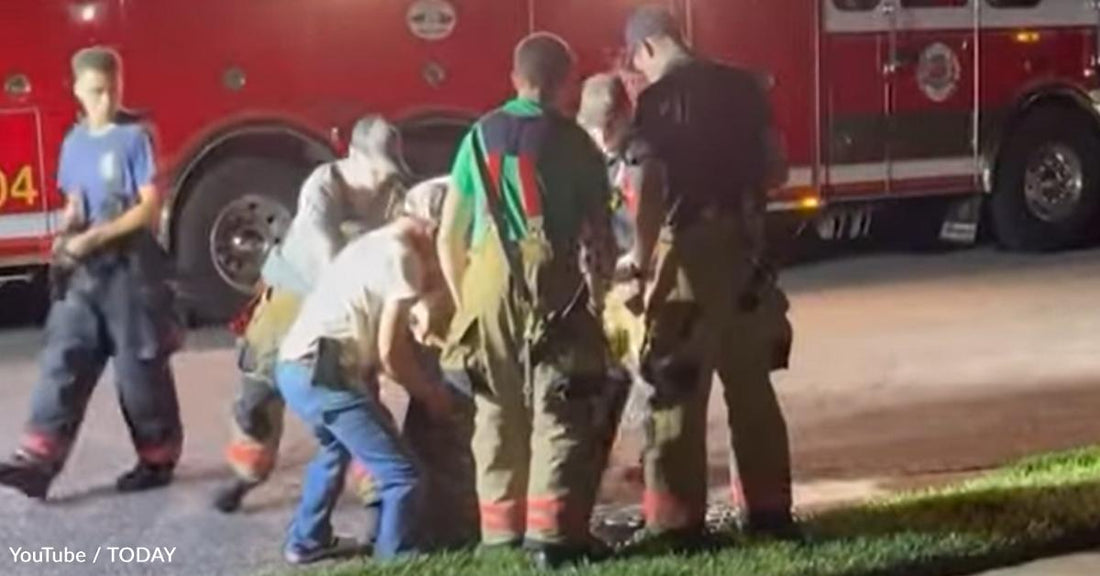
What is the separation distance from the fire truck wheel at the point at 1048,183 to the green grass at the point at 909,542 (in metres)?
7.79

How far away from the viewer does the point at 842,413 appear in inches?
401

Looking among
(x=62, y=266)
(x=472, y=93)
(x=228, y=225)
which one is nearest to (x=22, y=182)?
(x=228, y=225)

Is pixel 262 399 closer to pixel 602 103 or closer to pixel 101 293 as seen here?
pixel 101 293

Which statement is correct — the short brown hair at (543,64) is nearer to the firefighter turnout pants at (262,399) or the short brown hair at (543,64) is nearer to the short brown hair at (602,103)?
the short brown hair at (602,103)

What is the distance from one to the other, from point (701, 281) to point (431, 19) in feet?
20.9

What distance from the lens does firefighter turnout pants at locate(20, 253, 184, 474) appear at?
27.9ft

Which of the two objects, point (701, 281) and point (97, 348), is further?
point (97, 348)

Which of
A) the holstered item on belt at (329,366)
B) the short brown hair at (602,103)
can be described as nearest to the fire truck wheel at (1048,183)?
the short brown hair at (602,103)

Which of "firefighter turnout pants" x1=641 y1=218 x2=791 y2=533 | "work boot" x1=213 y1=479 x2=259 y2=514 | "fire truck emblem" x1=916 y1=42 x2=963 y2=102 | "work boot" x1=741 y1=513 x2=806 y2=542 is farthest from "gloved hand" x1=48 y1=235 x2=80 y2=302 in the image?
"fire truck emblem" x1=916 y1=42 x2=963 y2=102

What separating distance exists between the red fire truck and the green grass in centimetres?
563

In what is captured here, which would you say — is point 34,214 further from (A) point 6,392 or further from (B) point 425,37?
(B) point 425,37

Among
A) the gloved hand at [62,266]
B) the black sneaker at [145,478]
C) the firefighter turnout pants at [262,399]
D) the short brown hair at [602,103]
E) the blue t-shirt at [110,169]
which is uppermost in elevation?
the short brown hair at [602,103]

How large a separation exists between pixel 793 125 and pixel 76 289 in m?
6.86

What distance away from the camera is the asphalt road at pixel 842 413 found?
8.10 meters
